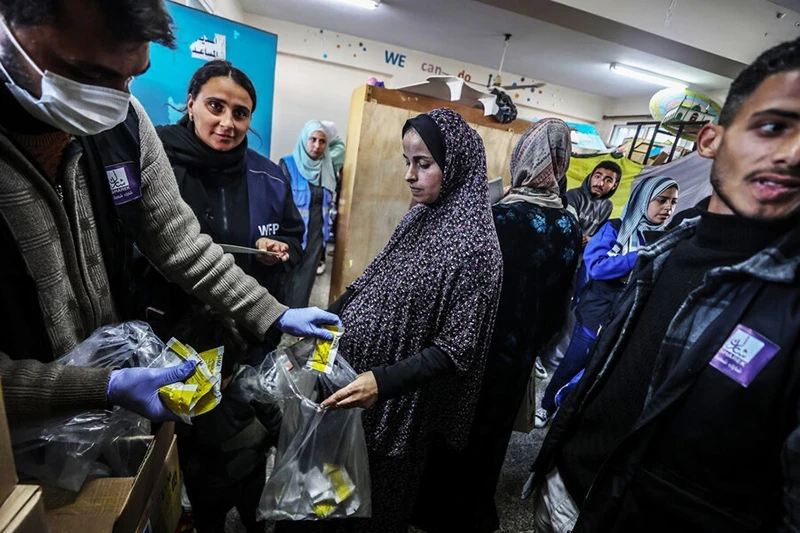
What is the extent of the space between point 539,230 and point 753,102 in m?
0.59

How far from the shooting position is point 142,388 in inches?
22.9

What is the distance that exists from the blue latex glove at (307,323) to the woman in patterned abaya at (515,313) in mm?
572

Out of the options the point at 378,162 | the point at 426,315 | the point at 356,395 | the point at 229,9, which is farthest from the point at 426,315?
the point at 229,9

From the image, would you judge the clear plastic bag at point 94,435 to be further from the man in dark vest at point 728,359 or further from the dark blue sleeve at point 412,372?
the man in dark vest at point 728,359

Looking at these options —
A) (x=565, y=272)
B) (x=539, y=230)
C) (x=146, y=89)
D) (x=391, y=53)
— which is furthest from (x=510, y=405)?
(x=391, y=53)

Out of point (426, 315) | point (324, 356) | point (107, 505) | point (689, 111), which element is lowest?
point (107, 505)

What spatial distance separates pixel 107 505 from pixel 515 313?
106 centimetres

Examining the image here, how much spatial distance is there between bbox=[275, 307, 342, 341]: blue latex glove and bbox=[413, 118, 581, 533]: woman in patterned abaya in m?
0.57

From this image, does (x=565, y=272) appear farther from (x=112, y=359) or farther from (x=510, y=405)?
(x=112, y=359)

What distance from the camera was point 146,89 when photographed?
6.47 ft

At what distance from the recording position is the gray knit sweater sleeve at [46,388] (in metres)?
0.50

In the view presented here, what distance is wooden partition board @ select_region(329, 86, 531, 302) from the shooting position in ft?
7.67

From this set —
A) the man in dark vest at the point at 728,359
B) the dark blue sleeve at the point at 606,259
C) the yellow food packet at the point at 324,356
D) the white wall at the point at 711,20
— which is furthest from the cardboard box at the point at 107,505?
the white wall at the point at 711,20

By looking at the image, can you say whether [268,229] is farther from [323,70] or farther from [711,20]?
[323,70]
